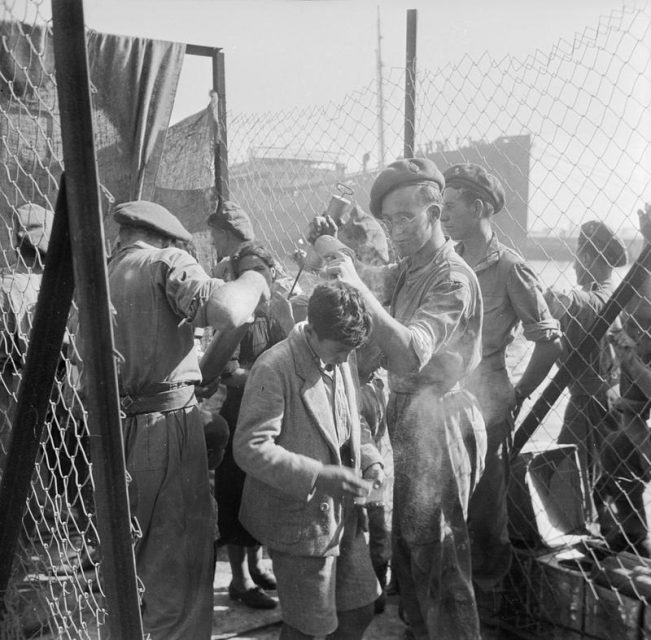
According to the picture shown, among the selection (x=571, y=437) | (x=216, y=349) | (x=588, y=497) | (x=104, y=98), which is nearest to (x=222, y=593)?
(x=216, y=349)

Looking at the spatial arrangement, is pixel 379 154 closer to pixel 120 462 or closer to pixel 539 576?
pixel 539 576

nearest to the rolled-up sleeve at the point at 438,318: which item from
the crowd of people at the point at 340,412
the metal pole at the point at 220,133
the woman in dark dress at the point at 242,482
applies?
the crowd of people at the point at 340,412

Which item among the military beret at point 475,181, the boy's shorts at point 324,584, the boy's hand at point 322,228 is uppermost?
the military beret at point 475,181

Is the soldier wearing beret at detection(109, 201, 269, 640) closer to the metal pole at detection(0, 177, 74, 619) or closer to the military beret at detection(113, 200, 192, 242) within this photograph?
the military beret at detection(113, 200, 192, 242)

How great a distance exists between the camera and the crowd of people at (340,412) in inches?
94.0

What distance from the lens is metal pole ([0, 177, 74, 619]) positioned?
1834 mm

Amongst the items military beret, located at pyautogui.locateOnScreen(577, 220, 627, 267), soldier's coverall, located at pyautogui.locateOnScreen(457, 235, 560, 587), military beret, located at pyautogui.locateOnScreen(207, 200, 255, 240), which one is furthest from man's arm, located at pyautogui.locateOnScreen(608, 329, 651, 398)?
military beret, located at pyautogui.locateOnScreen(207, 200, 255, 240)

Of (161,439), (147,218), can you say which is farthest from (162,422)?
(147,218)

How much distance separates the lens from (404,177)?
8.86 ft

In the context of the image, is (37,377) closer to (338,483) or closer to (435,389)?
(338,483)

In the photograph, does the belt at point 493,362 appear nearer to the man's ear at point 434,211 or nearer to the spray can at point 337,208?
the man's ear at point 434,211

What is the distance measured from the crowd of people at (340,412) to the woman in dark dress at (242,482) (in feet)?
0.04

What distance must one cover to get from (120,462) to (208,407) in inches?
89.1

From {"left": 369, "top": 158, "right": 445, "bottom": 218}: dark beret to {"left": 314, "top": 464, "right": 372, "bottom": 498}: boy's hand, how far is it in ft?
3.74
